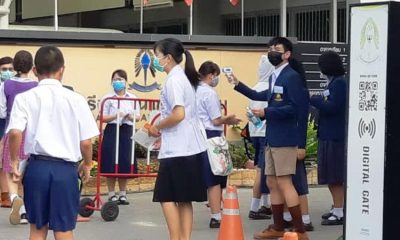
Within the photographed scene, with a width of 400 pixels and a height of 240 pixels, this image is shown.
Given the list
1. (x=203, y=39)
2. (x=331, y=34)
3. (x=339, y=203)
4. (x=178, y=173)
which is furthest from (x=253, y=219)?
(x=331, y=34)

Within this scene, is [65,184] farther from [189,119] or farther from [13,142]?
[189,119]

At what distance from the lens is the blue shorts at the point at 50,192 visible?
6.30m

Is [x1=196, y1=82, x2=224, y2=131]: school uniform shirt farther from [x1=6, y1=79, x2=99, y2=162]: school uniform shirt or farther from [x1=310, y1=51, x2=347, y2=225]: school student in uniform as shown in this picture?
[x1=6, y1=79, x2=99, y2=162]: school uniform shirt

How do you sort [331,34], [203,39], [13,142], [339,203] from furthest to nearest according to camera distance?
[331,34], [203,39], [339,203], [13,142]

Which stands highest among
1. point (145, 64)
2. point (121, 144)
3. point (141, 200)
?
point (145, 64)

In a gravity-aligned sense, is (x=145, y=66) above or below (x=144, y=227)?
above

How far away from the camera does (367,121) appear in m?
6.20

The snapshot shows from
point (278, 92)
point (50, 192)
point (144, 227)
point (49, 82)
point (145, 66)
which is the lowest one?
point (144, 227)

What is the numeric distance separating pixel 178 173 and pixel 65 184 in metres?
1.33

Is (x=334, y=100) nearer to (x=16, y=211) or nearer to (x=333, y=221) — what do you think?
(x=333, y=221)

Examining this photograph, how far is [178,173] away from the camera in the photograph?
7.39m

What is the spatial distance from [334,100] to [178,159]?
2.47 m

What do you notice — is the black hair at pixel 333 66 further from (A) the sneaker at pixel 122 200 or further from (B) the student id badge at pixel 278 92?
(A) the sneaker at pixel 122 200

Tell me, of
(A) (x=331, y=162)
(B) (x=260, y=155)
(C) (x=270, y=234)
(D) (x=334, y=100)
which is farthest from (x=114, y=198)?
(D) (x=334, y=100)
